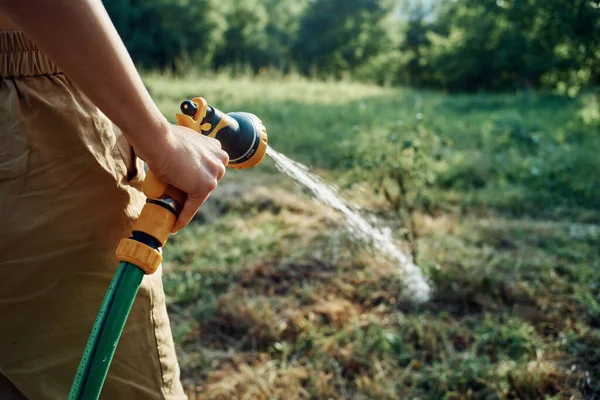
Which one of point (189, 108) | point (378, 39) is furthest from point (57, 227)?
point (378, 39)

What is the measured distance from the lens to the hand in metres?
0.82

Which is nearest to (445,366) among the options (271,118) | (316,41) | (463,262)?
(463,262)

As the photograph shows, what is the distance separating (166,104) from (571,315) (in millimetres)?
5982

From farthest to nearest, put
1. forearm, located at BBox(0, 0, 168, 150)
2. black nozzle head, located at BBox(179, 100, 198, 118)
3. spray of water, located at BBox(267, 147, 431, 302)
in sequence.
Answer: spray of water, located at BBox(267, 147, 431, 302) < black nozzle head, located at BBox(179, 100, 198, 118) < forearm, located at BBox(0, 0, 168, 150)

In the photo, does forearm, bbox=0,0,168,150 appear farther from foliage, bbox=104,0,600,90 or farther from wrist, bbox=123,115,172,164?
foliage, bbox=104,0,600,90

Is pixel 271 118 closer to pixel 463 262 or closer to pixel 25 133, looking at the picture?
pixel 463 262

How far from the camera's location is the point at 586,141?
563 centimetres

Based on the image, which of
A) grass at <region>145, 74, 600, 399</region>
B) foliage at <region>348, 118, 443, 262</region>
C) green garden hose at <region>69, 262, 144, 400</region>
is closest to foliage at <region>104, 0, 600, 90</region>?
foliage at <region>348, 118, 443, 262</region>

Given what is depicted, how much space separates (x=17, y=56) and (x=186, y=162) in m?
0.34

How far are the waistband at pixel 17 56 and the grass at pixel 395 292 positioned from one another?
5.02 feet

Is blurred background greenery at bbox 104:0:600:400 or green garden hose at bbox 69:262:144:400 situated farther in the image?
blurred background greenery at bbox 104:0:600:400

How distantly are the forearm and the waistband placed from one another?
0.65 ft

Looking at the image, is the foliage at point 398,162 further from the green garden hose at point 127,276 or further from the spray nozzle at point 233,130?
the green garden hose at point 127,276

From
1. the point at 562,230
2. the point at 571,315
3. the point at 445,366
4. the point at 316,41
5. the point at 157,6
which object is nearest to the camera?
the point at 445,366
